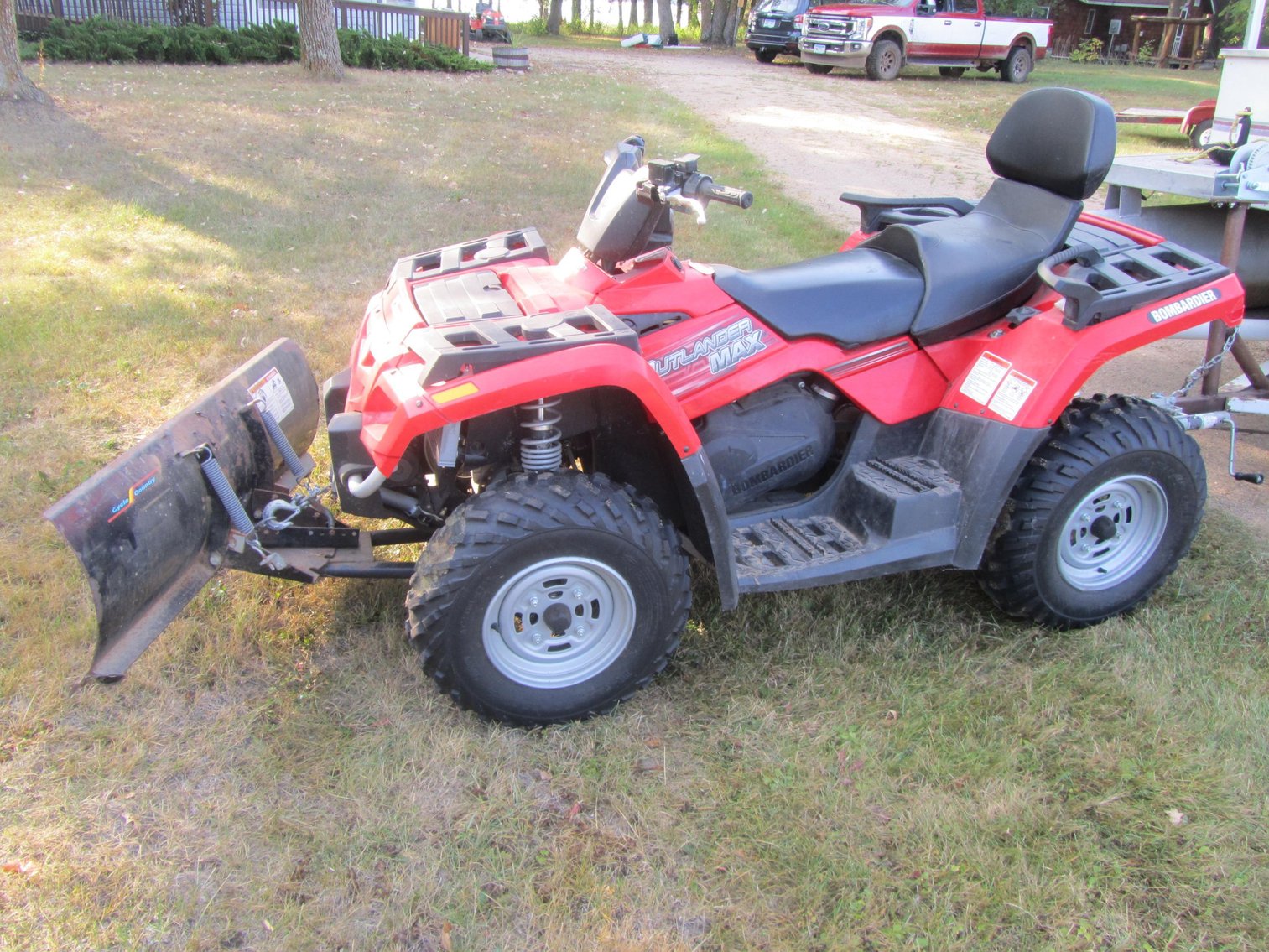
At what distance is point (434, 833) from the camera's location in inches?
103

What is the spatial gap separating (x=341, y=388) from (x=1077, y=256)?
2.53 metres

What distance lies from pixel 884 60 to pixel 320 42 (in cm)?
1143

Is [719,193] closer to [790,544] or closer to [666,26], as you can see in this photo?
[790,544]

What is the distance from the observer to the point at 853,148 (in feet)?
41.4

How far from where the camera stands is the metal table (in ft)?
14.5

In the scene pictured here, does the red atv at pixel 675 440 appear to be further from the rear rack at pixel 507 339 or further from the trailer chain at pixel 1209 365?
the trailer chain at pixel 1209 365

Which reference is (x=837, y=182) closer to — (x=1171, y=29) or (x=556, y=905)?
(x=556, y=905)

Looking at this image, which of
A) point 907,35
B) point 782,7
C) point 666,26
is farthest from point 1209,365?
point 666,26

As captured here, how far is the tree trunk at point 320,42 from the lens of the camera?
1512cm

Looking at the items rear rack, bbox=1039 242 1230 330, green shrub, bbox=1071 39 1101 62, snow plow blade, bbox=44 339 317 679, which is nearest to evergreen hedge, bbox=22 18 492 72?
snow plow blade, bbox=44 339 317 679

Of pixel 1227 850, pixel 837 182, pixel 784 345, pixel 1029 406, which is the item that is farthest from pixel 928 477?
pixel 837 182

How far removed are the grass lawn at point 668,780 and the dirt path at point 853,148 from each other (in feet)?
5.33


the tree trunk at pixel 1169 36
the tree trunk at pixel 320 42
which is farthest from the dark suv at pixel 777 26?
the tree trunk at pixel 1169 36

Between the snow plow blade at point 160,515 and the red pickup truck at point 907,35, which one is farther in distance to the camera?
the red pickup truck at point 907,35
